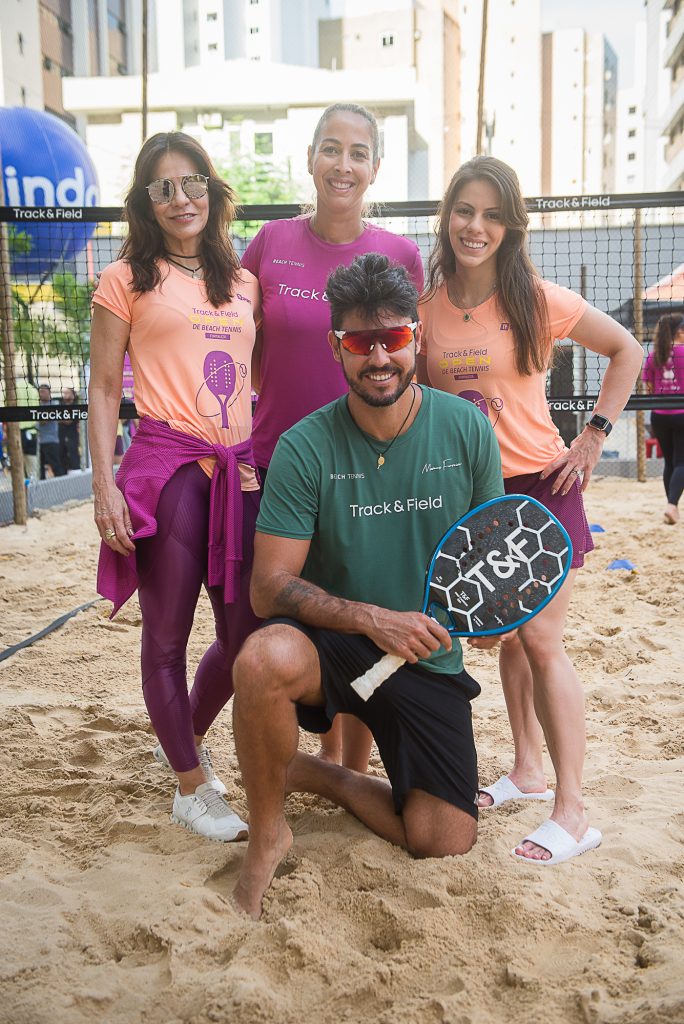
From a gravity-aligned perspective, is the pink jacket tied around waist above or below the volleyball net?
below

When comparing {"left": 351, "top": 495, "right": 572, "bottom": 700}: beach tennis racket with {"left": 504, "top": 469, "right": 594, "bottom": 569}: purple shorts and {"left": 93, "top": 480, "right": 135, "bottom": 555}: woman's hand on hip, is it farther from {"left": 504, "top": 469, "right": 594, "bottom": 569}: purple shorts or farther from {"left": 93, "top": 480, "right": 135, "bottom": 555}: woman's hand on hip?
{"left": 93, "top": 480, "right": 135, "bottom": 555}: woman's hand on hip

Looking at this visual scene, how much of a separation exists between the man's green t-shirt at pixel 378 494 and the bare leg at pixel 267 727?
0.89ft

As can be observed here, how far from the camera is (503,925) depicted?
2143mm

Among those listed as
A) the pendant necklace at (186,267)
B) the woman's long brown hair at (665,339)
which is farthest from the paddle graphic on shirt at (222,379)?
the woman's long brown hair at (665,339)

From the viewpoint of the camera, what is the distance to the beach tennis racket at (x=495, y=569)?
241 centimetres

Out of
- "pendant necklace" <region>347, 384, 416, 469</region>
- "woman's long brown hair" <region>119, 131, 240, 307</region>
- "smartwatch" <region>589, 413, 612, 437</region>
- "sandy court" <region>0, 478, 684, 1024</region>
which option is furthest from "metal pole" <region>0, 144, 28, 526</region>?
"smartwatch" <region>589, 413, 612, 437</region>

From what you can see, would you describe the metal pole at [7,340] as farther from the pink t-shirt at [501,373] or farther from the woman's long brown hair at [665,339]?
the woman's long brown hair at [665,339]

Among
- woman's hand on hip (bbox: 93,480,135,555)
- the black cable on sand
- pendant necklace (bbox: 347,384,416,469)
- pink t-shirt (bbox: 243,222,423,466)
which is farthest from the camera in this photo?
the black cable on sand

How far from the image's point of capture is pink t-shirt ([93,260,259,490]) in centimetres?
272

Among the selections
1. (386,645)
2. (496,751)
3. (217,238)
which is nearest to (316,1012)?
(386,645)

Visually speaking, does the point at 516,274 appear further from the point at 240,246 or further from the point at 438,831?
the point at 240,246

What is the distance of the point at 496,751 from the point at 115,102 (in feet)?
117

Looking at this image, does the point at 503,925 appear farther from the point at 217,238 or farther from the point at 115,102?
the point at 115,102

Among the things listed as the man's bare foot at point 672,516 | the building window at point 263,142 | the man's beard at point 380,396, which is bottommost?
the man's bare foot at point 672,516
